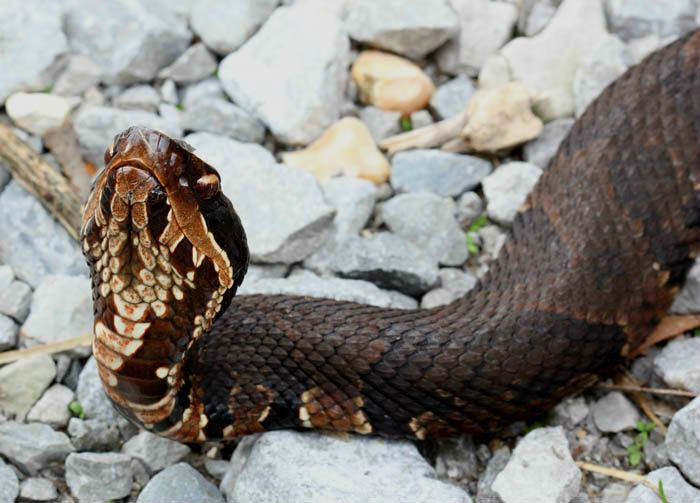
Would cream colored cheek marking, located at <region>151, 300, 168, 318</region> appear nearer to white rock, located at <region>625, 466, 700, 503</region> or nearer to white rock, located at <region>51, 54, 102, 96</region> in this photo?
white rock, located at <region>625, 466, 700, 503</region>

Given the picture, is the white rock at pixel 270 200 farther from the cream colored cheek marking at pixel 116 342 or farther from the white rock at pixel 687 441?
the white rock at pixel 687 441

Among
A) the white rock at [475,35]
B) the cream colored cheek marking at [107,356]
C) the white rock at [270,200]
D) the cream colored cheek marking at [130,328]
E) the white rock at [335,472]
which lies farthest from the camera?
the white rock at [475,35]

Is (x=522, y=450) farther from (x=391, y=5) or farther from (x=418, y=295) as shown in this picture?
(x=391, y=5)

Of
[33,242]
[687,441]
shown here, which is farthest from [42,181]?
[687,441]

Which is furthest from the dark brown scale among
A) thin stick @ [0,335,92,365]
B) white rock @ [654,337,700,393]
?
thin stick @ [0,335,92,365]

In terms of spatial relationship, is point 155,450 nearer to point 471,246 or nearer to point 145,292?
point 145,292

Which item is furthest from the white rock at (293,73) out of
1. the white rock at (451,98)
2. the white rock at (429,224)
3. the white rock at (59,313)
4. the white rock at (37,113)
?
the white rock at (59,313)
